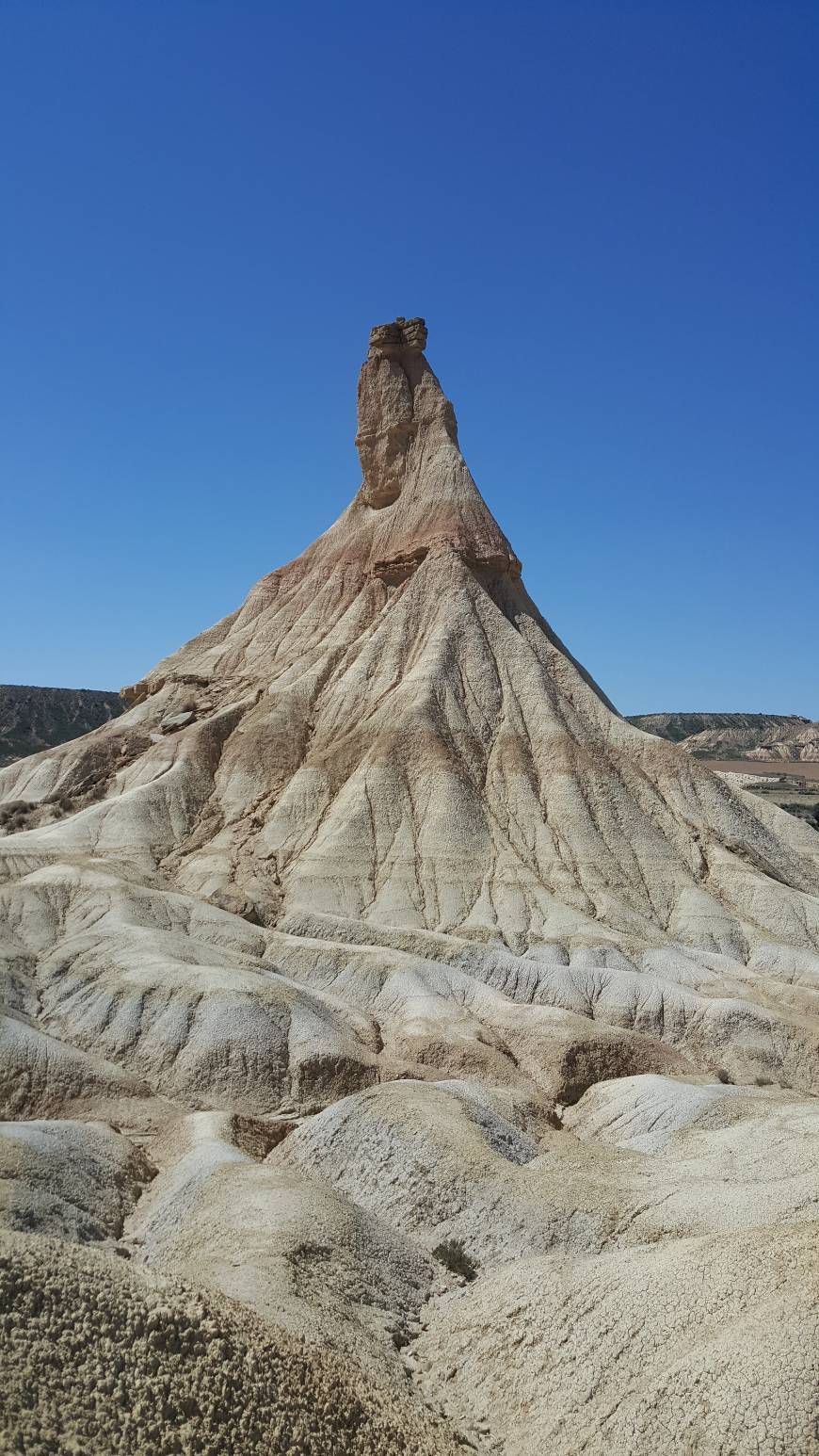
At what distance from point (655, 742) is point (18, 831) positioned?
3640cm

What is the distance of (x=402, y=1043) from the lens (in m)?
34.0

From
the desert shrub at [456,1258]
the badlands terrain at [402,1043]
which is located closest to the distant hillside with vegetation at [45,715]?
the badlands terrain at [402,1043]

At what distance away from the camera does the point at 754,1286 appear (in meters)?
13.3

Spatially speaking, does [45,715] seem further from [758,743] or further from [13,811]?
[758,743]

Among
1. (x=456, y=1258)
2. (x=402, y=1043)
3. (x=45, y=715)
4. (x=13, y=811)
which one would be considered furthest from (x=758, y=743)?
(x=456, y=1258)

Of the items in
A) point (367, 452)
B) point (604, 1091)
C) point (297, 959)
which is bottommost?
point (604, 1091)

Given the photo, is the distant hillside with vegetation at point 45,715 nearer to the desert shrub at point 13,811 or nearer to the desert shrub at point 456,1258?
the desert shrub at point 13,811

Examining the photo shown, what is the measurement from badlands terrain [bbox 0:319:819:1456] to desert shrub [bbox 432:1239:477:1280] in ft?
0.20

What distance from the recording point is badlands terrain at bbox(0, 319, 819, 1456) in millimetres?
12227

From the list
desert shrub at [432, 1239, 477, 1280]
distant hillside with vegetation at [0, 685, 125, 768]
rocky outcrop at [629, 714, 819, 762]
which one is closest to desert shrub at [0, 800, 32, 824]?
desert shrub at [432, 1239, 477, 1280]

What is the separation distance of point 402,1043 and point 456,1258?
564 inches

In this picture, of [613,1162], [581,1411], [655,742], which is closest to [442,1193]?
[613,1162]

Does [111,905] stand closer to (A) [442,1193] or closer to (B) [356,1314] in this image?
(A) [442,1193]

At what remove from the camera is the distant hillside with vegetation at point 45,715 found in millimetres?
126825
